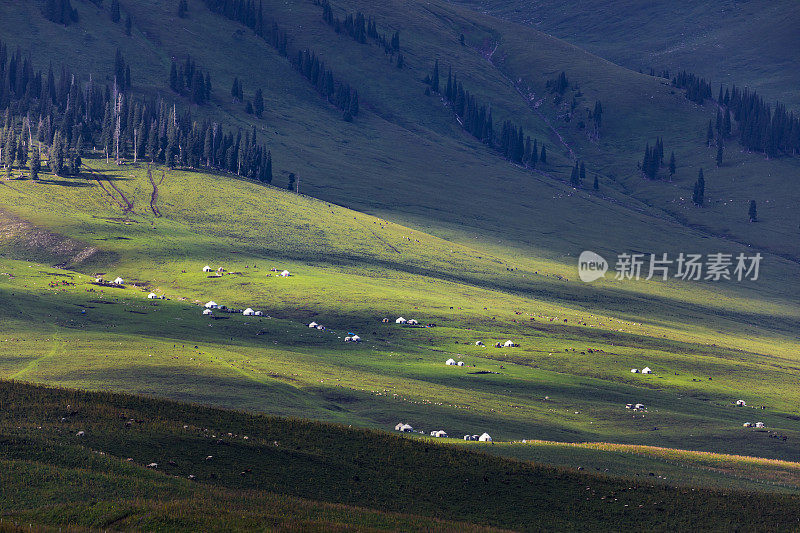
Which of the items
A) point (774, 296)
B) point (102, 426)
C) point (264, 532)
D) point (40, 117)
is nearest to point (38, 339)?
point (102, 426)

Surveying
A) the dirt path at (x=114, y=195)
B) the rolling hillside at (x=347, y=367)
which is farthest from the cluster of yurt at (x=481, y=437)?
the dirt path at (x=114, y=195)

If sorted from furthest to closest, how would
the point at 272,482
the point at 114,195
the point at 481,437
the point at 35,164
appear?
1. the point at 35,164
2. the point at 114,195
3. the point at 481,437
4. the point at 272,482

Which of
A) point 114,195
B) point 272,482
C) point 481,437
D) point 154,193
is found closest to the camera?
point 272,482

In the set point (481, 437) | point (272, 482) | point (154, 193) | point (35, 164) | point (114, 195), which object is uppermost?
point (35, 164)

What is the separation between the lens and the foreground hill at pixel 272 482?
103ft

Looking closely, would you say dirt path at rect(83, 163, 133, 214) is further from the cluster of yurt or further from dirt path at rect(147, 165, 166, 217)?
the cluster of yurt

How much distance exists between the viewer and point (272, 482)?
122ft

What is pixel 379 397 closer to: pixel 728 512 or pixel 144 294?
pixel 728 512

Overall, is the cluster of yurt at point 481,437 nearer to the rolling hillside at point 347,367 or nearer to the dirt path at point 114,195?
the rolling hillside at point 347,367

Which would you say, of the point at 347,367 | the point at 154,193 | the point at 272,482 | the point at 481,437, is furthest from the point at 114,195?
the point at 272,482

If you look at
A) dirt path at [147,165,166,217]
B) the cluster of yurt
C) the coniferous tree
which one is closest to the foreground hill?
the cluster of yurt

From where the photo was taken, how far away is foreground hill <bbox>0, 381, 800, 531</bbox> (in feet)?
103

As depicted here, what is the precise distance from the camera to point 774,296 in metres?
192

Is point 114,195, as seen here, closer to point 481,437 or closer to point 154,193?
point 154,193
